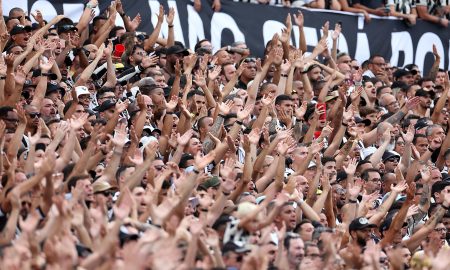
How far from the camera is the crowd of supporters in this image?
9.67 meters

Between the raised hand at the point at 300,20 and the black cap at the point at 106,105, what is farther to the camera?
the raised hand at the point at 300,20

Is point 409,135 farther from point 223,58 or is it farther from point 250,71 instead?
point 223,58

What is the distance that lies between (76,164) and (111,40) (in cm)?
436

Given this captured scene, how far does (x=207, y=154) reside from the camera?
11.9 meters

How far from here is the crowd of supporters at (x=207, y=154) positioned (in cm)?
967

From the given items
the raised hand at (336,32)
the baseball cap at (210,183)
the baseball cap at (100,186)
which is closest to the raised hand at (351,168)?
the baseball cap at (210,183)

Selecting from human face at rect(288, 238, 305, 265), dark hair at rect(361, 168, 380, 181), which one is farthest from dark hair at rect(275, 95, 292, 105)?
human face at rect(288, 238, 305, 265)

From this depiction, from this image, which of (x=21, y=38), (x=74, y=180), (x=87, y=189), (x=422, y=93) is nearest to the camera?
(x=87, y=189)

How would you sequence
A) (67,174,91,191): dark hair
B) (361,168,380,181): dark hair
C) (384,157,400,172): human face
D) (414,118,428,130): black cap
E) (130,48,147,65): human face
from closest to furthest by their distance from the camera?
(67,174,91,191): dark hair → (361,168,380,181): dark hair → (384,157,400,172): human face → (130,48,147,65): human face → (414,118,428,130): black cap

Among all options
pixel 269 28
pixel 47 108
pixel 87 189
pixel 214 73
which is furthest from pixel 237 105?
pixel 269 28

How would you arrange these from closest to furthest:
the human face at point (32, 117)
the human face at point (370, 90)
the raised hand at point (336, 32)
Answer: the human face at point (32, 117), the human face at point (370, 90), the raised hand at point (336, 32)

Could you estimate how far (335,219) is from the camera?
42.0ft

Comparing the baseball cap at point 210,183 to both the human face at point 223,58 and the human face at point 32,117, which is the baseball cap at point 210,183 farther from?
the human face at point 223,58

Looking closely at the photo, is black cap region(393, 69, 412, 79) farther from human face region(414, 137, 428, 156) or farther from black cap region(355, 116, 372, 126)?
human face region(414, 137, 428, 156)
